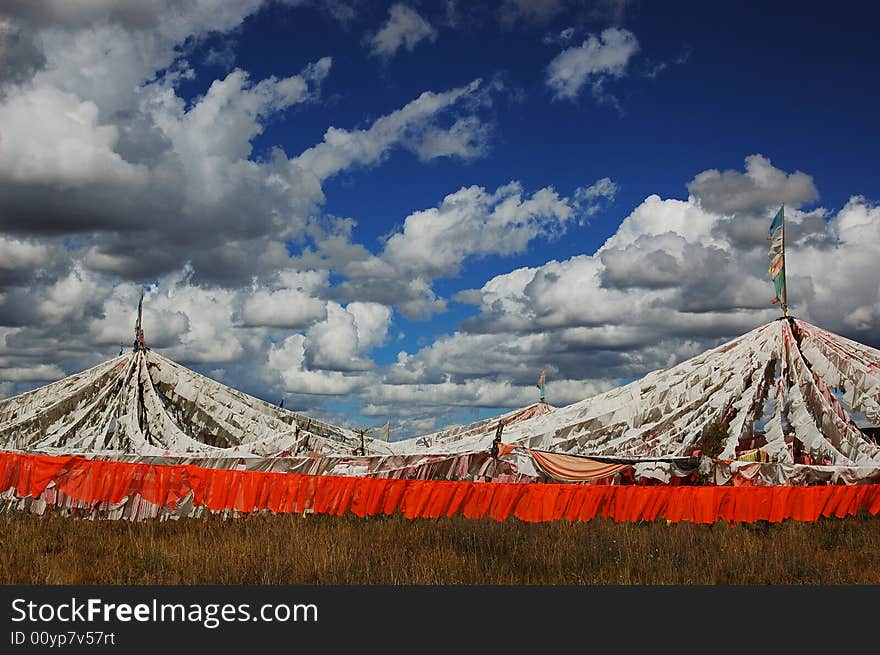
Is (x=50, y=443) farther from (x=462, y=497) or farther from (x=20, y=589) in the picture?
(x=20, y=589)

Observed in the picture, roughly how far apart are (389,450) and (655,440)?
1274 centimetres

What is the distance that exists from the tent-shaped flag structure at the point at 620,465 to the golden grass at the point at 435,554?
138cm

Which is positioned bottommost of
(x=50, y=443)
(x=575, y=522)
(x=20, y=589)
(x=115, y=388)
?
(x=20, y=589)

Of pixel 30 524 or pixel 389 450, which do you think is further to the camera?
pixel 389 450

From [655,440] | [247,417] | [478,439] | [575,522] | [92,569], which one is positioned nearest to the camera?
[92,569]

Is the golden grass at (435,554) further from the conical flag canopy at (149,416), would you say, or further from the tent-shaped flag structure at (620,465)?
the conical flag canopy at (149,416)

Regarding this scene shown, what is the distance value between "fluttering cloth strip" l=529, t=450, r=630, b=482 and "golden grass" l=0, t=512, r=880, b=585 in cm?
211

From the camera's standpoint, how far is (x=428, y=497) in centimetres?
2006

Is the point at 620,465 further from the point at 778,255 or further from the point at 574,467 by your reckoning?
the point at 778,255

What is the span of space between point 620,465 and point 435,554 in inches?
365

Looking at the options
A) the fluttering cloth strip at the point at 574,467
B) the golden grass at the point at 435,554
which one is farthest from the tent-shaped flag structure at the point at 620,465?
the golden grass at the point at 435,554

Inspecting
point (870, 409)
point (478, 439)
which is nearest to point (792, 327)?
point (870, 409)

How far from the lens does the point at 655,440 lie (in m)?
21.8

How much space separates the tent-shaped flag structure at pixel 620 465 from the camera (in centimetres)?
1994
